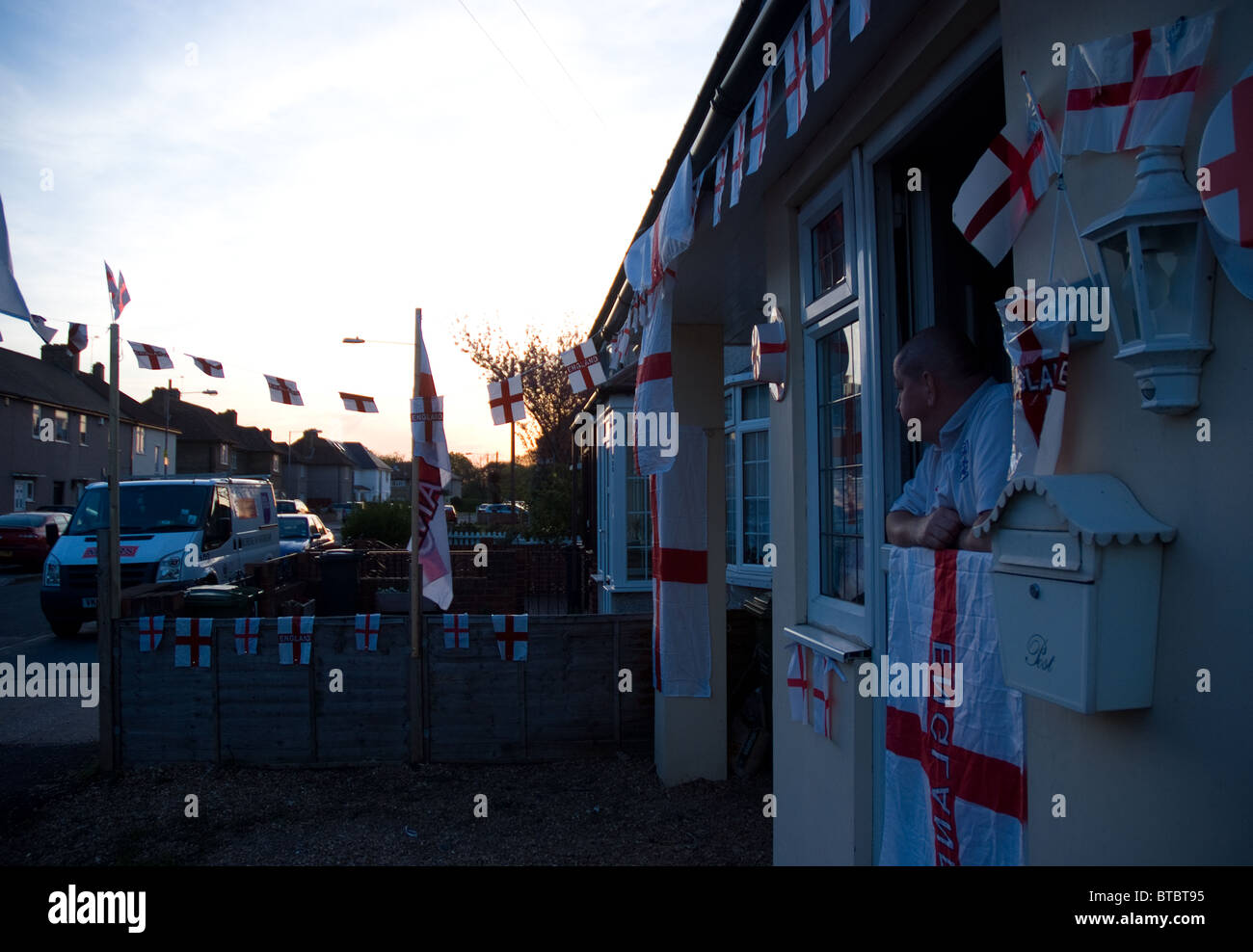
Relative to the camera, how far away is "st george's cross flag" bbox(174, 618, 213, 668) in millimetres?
6512

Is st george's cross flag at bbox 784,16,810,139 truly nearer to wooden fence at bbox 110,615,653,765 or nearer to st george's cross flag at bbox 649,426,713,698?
st george's cross flag at bbox 649,426,713,698

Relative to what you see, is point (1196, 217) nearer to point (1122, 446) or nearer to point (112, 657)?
point (1122, 446)

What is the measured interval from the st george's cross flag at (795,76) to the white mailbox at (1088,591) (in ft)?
4.94

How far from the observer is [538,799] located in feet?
19.2

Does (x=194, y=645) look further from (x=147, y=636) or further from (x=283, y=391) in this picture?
(x=283, y=391)

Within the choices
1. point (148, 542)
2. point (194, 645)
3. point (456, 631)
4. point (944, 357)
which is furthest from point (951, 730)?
point (148, 542)

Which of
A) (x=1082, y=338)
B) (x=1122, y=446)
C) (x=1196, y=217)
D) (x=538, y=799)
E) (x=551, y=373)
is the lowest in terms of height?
(x=538, y=799)

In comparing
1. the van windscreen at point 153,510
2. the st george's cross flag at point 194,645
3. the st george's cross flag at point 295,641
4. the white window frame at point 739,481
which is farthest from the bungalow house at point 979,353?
the van windscreen at point 153,510

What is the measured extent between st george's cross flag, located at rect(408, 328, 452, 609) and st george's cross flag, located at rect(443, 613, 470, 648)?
19 cm

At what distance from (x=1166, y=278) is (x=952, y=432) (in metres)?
1.06

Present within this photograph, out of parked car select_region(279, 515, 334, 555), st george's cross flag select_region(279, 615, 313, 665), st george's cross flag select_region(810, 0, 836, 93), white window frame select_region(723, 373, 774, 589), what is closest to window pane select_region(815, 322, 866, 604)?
st george's cross flag select_region(810, 0, 836, 93)

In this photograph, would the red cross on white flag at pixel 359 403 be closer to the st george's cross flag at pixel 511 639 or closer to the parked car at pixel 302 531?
the st george's cross flag at pixel 511 639
